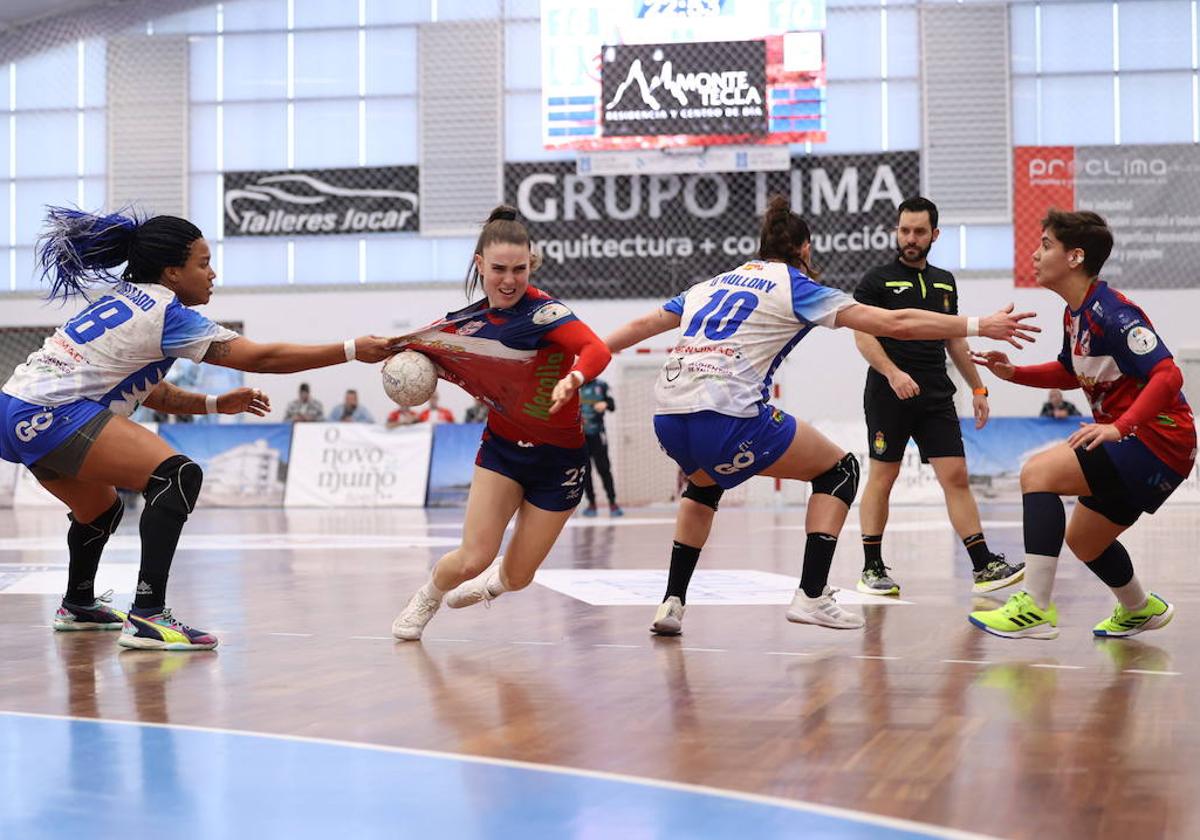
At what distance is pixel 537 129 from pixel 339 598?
1797 cm

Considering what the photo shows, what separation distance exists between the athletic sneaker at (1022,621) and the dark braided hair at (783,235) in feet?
5.07

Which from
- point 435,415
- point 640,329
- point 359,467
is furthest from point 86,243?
point 435,415

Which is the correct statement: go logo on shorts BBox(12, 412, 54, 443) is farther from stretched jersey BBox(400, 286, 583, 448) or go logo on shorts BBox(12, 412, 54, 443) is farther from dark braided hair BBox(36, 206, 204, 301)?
stretched jersey BBox(400, 286, 583, 448)

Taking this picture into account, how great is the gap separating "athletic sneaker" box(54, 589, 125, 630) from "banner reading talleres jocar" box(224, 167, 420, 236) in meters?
18.9

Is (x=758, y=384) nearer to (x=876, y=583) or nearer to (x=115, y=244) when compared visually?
(x=876, y=583)

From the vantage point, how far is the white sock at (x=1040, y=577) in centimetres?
525

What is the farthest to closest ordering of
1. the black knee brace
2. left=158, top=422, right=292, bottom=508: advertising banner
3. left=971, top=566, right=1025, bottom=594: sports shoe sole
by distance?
left=158, top=422, right=292, bottom=508: advertising banner, left=971, top=566, right=1025, bottom=594: sports shoe sole, the black knee brace

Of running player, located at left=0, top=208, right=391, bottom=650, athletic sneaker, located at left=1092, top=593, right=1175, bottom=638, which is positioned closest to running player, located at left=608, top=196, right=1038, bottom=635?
athletic sneaker, located at left=1092, top=593, right=1175, bottom=638

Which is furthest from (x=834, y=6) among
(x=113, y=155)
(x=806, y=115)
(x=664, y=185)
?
(x=113, y=155)

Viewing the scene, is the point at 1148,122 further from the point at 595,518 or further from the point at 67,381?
the point at 67,381

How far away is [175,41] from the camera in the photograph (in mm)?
25500

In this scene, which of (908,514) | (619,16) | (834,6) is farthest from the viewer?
(834,6)

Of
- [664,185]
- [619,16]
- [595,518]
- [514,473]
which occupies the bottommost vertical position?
[595,518]

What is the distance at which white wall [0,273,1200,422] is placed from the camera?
22859mm
